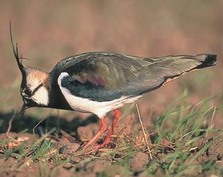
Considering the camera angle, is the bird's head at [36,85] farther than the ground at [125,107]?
Yes

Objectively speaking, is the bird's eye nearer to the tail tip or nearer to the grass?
the grass

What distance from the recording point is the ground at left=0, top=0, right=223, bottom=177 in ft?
18.8

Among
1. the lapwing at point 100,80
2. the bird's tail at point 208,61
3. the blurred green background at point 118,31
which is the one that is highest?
the bird's tail at point 208,61

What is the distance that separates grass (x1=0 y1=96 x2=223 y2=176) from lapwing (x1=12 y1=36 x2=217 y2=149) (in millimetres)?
379

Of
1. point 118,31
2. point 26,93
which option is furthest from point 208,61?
point 118,31

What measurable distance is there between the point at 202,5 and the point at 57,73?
805 cm

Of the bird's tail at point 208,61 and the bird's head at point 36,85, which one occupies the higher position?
the bird's tail at point 208,61

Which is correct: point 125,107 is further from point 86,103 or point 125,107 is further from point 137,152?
point 137,152

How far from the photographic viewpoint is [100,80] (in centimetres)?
643

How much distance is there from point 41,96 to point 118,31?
20.5 feet

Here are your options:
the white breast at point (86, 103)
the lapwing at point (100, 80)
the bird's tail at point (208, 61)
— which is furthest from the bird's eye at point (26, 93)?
the bird's tail at point (208, 61)

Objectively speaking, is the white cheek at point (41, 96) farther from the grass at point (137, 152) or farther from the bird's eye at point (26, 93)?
the grass at point (137, 152)

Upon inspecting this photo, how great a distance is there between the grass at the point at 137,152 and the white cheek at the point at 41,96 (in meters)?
0.38

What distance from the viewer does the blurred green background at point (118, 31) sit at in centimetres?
1052
